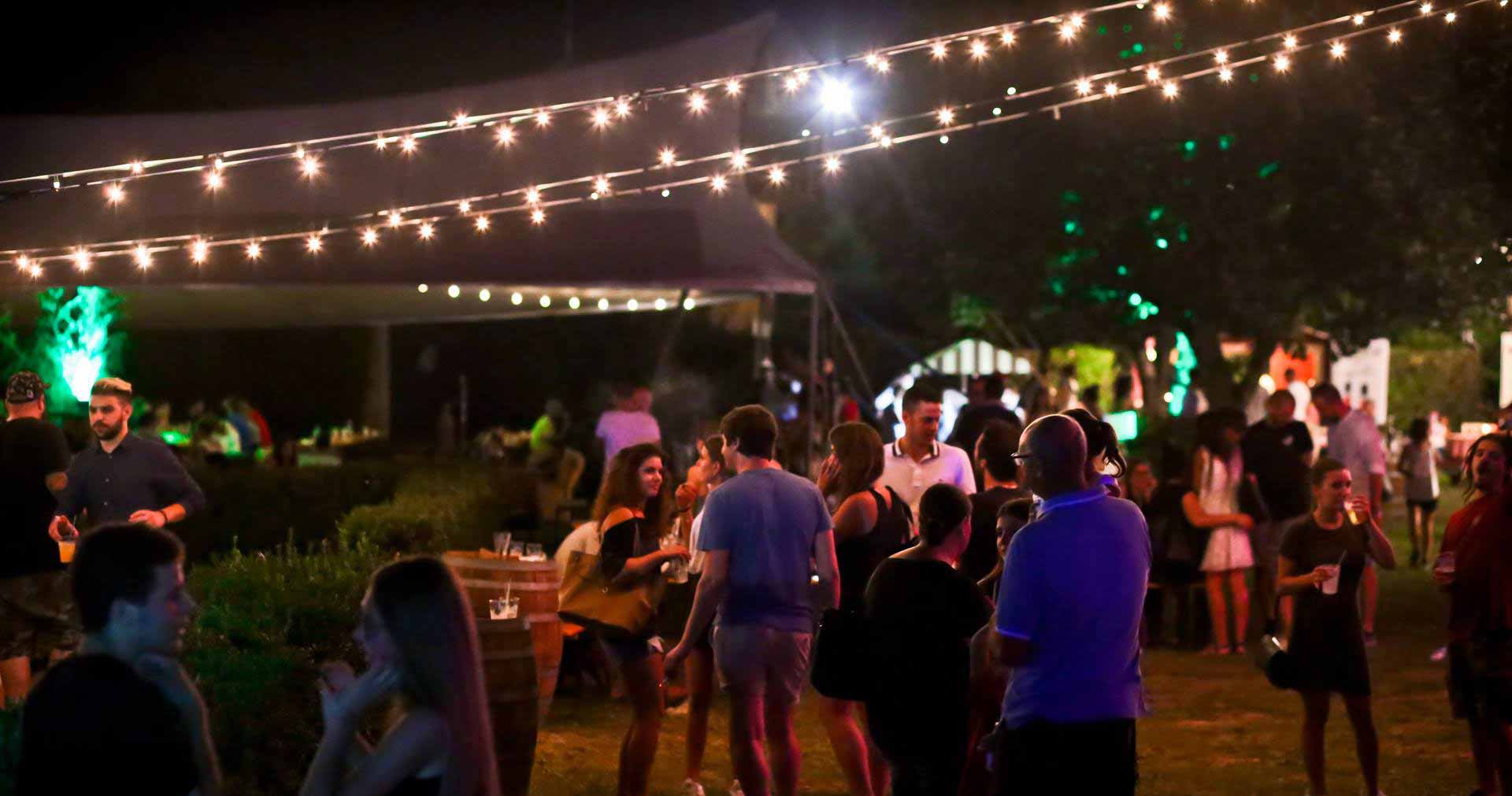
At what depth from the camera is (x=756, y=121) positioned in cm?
2162

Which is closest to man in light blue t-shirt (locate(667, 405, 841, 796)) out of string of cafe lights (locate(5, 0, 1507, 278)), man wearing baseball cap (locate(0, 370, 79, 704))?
string of cafe lights (locate(5, 0, 1507, 278))

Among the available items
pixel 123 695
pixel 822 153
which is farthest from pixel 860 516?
pixel 822 153

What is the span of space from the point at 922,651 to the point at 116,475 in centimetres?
425

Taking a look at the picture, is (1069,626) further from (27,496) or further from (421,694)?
(27,496)

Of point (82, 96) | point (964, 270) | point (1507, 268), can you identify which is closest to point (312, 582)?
point (1507, 268)

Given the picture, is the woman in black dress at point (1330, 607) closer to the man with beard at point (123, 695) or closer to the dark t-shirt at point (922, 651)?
the dark t-shirt at point (922, 651)

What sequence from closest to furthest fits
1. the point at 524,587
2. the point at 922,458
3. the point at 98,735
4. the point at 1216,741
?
the point at 98,735
the point at 524,587
the point at 922,458
the point at 1216,741

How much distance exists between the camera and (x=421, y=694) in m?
3.37

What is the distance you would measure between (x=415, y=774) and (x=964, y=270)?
24160mm

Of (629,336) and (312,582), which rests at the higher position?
(629,336)

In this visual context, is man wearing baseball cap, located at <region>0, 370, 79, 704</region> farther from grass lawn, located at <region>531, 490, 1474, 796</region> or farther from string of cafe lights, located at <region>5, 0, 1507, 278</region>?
grass lawn, located at <region>531, 490, 1474, 796</region>

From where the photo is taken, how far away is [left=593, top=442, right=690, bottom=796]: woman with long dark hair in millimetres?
6902

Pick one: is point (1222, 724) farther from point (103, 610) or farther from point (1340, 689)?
point (103, 610)

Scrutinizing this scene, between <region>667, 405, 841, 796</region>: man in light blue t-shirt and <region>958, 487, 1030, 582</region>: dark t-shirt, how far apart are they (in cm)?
63
